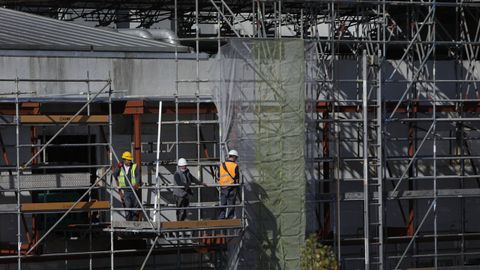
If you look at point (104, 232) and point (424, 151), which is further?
point (424, 151)

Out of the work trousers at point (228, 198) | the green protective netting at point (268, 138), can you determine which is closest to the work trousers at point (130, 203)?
the work trousers at point (228, 198)

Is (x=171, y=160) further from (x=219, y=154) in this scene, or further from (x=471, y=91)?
(x=471, y=91)

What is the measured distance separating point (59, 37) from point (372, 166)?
7.45 meters

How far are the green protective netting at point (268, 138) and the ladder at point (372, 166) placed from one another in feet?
5.28

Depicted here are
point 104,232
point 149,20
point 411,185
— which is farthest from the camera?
point 149,20

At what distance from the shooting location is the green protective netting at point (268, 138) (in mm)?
24328

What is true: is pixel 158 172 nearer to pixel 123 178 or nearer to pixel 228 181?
pixel 123 178

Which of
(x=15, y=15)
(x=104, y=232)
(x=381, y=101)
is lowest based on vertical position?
(x=104, y=232)

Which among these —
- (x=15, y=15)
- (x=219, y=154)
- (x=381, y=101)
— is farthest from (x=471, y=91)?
(x=15, y=15)

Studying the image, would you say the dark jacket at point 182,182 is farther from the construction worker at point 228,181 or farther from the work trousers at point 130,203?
the work trousers at point 130,203

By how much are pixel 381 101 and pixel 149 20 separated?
14.9 meters

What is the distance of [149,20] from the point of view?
39.0 meters

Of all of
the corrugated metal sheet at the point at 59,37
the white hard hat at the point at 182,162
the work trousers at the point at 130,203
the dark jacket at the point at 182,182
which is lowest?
the work trousers at the point at 130,203

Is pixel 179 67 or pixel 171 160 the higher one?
pixel 179 67
